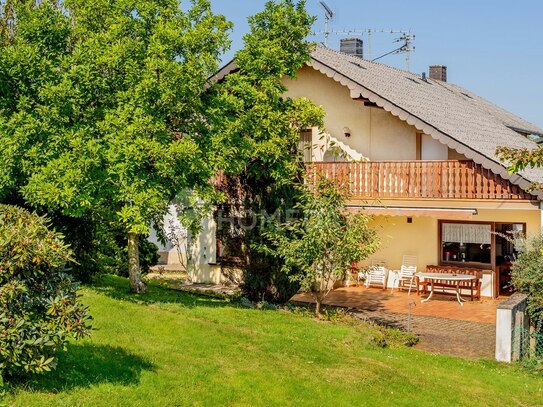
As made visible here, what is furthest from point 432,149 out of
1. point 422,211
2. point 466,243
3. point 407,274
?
point 407,274

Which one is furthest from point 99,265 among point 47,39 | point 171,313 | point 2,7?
point 2,7

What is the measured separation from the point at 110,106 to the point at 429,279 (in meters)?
12.5

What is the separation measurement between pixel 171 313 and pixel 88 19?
804 cm

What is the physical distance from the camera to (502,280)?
24.0 meters

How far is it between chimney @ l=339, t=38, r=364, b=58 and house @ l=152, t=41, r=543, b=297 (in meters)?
4.81

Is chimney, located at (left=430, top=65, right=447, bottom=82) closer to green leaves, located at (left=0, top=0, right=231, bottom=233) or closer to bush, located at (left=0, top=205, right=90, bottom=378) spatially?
green leaves, located at (left=0, top=0, right=231, bottom=233)

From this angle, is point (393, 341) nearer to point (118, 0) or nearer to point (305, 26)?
point (305, 26)

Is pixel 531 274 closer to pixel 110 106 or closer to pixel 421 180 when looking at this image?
pixel 421 180

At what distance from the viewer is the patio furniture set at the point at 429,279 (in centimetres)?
2256

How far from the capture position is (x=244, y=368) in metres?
12.2

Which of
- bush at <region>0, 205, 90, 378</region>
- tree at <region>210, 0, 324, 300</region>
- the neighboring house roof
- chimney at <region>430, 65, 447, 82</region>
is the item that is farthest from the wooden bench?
chimney at <region>430, 65, 447, 82</region>

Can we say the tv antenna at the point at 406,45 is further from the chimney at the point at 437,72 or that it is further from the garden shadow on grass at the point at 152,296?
the garden shadow on grass at the point at 152,296

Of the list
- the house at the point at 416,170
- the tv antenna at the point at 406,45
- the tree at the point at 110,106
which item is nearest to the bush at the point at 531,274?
the house at the point at 416,170

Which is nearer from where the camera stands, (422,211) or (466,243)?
(422,211)
